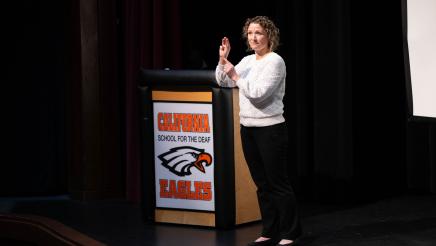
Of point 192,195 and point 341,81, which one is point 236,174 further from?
point 341,81

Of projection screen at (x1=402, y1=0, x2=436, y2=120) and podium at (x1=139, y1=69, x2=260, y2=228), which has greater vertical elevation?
projection screen at (x1=402, y1=0, x2=436, y2=120)

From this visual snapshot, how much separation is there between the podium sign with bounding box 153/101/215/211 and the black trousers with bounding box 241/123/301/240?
1.83 feet

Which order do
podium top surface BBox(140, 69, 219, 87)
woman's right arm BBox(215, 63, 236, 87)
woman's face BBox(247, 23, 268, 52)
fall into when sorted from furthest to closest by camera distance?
podium top surface BBox(140, 69, 219, 87)
woman's right arm BBox(215, 63, 236, 87)
woman's face BBox(247, 23, 268, 52)

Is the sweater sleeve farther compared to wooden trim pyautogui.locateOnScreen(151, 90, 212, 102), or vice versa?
wooden trim pyautogui.locateOnScreen(151, 90, 212, 102)

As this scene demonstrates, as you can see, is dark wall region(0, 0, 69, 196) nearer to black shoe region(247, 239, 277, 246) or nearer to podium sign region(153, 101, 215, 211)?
podium sign region(153, 101, 215, 211)

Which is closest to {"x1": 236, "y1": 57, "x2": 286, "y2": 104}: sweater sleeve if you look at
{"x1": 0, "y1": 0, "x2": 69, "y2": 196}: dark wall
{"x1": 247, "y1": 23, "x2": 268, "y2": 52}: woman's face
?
{"x1": 247, "y1": 23, "x2": 268, "y2": 52}: woman's face

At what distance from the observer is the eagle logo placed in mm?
4887

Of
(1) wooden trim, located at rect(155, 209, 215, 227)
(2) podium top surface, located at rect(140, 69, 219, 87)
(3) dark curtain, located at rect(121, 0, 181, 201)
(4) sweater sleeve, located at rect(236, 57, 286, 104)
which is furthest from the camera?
(3) dark curtain, located at rect(121, 0, 181, 201)

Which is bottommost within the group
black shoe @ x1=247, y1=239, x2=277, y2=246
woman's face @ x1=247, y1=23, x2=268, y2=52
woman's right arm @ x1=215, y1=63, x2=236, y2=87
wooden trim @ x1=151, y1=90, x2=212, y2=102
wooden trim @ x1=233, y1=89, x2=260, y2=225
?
black shoe @ x1=247, y1=239, x2=277, y2=246

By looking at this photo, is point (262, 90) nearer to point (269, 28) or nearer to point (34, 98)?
point (269, 28)

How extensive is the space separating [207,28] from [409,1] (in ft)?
8.42

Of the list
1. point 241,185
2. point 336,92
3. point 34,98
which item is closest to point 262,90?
point 241,185

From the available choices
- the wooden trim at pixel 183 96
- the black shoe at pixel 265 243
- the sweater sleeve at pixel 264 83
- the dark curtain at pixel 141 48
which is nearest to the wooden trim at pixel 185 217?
the black shoe at pixel 265 243

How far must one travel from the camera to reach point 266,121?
4.21m
